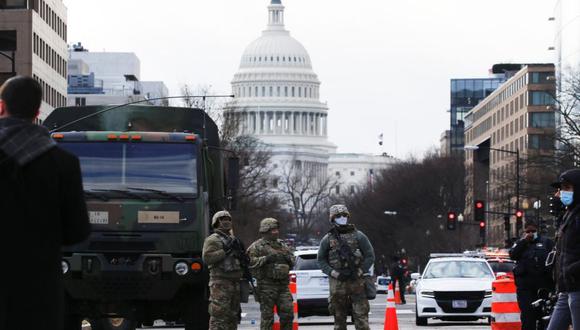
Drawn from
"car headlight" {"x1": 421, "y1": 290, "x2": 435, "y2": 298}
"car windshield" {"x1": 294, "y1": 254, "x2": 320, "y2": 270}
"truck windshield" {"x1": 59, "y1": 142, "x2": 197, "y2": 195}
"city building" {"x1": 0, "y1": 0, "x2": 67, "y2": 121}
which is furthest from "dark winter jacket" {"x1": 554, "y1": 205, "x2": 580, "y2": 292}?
"city building" {"x1": 0, "y1": 0, "x2": 67, "y2": 121}

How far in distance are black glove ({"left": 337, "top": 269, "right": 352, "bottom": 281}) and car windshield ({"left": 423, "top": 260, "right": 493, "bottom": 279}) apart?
14.3 metres

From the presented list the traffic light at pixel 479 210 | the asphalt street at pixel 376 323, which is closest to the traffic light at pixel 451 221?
the traffic light at pixel 479 210

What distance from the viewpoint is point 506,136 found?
5413 inches

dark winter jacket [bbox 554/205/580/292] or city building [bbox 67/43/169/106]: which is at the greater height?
city building [bbox 67/43/169/106]

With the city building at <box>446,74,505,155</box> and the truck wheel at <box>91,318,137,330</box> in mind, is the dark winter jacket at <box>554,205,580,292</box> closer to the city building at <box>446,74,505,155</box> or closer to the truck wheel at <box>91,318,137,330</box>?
the truck wheel at <box>91,318,137,330</box>

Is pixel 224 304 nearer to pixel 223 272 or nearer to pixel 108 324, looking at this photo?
pixel 223 272

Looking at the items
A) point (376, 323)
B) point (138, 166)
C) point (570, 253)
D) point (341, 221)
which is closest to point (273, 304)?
point (341, 221)

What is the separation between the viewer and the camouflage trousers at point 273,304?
19344 mm

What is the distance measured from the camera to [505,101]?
139 metres

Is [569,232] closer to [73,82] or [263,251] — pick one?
[263,251]

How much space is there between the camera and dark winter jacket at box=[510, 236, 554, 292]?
19.7 meters

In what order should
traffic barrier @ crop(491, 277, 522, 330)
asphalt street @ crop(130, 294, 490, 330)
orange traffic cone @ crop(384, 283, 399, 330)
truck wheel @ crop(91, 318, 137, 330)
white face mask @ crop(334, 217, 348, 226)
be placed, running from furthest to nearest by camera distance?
asphalt street @ crop(130, 294, 490, 330)
truck wheel @ crop(91, 318, 137, 330)
traffic barrier @ crop(491, 277, 522, 330)
orange traffic cone @ crop(384, 283, 399, 330)
white face mask @ crop(334, 217, 348, 226)

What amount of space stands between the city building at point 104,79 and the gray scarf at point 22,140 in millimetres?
122553

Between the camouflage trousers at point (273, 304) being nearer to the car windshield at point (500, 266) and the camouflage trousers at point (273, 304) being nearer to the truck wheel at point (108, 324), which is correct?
the truck wheel at point (108, 324)
